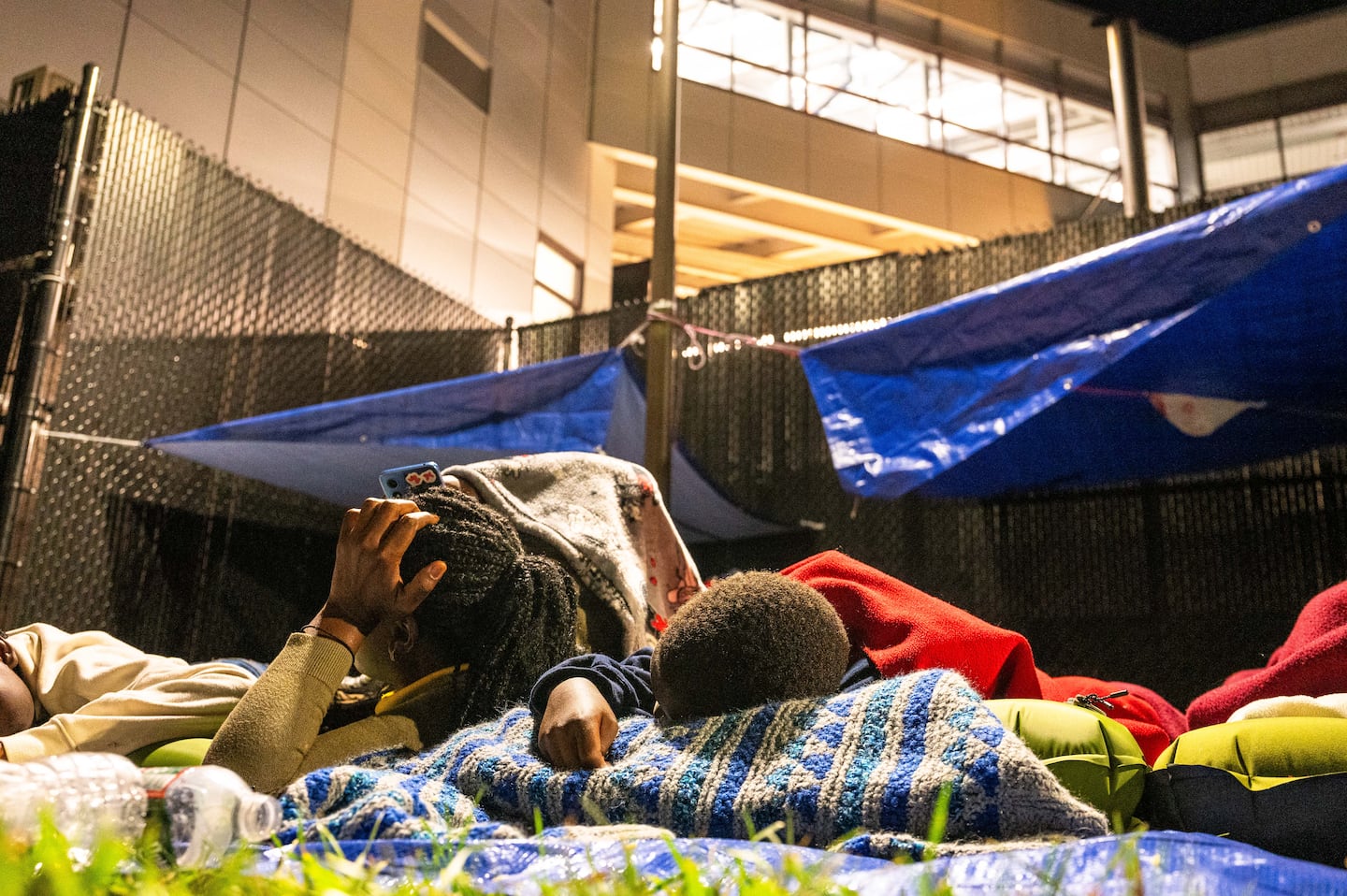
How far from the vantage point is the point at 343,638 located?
2.07 meters

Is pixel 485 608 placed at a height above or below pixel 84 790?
above

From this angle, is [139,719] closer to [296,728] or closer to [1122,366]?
[296,728]

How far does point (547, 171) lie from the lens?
33.5 ft

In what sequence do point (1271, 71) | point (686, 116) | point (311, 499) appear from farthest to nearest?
point (1271, 71)
point (686, 116)
point (311, 499)

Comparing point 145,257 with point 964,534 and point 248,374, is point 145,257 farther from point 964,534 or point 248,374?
point 964,534

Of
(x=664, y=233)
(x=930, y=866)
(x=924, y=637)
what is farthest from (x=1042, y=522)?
(x=930, y=866)

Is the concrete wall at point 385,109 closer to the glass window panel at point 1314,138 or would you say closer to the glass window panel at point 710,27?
the glass window panel at point 710,27

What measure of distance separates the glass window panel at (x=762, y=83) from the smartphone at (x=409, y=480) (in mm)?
10048

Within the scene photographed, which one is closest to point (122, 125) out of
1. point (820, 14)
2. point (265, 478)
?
point (265, 478)

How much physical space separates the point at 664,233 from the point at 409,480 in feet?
7.70

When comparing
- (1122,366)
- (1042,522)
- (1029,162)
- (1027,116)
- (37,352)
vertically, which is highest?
(1027,116)

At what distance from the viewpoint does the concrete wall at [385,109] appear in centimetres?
603

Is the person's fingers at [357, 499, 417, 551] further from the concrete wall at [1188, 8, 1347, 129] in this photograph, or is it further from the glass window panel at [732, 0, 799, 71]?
the concrete wall at [1188, 8, 1347, 129]

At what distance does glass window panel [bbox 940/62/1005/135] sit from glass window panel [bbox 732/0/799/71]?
242 cm
